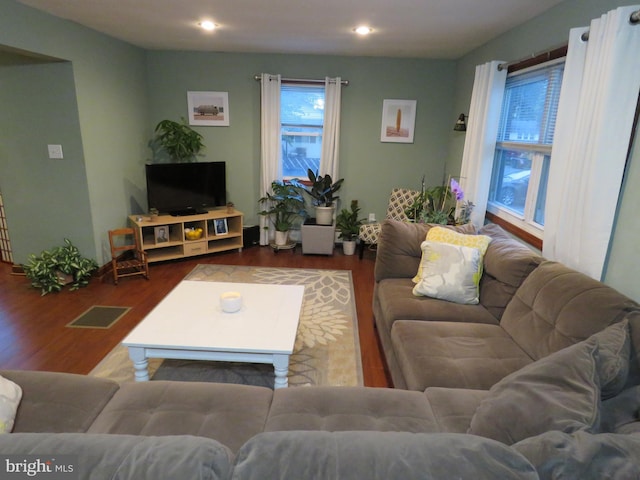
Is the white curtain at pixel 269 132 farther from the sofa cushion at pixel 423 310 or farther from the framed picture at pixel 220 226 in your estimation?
the sofa cushion at pixel 423 310

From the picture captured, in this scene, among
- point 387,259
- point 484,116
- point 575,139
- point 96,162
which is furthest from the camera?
point 96,162

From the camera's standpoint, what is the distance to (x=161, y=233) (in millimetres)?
4383

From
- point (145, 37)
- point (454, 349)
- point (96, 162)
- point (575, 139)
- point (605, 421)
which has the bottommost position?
point (454, 349)

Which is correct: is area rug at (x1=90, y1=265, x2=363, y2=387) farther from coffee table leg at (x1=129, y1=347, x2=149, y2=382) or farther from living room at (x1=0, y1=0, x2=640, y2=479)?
coffee table leg at (x1=129, y1=347, x2=149, y2=382)

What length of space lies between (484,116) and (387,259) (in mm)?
1611

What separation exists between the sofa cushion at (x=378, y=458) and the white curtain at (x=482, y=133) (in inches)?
115

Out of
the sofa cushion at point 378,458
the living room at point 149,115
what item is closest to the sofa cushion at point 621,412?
the sofa cushion at point 378,458

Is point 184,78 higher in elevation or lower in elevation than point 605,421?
higher

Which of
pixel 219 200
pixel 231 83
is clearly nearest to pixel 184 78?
pixel 231 83

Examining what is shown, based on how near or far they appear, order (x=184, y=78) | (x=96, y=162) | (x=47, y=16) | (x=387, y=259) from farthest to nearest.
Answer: (x=184, y=78)
(x=96, y=162)
(x=47, y=16)
(x=387, y=259)

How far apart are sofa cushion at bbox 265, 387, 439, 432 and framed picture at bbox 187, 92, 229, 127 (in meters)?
4.09

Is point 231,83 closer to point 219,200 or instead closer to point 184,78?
point 184,78

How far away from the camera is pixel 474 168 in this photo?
3469 millimetres

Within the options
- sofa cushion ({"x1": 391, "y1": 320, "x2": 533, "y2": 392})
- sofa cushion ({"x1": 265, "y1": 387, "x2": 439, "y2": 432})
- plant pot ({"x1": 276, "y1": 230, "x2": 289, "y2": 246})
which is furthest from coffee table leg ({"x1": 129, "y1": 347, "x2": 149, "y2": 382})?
plant pot ({"x1": 276, "y1": 230, "x2": 289, "y2": 246})
